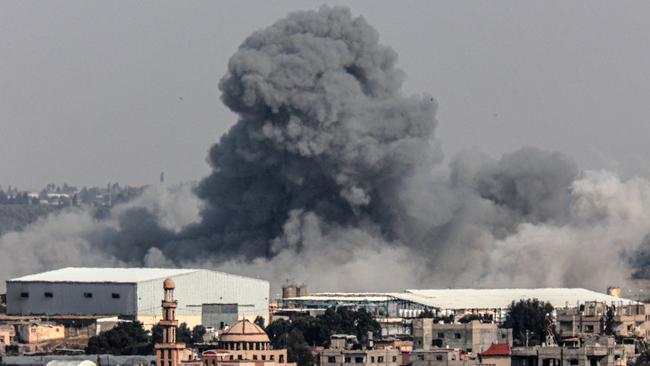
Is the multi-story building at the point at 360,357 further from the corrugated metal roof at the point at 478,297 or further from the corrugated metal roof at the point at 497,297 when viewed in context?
the corrugated metal roof at the point at 478,297

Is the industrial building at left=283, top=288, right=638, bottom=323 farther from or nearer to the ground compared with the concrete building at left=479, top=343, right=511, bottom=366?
farther from the ground

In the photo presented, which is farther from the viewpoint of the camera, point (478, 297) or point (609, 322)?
point (478, 297)

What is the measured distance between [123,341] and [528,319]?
1527 centimetres

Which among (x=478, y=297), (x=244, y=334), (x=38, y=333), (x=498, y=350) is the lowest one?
(x=498, y=350)

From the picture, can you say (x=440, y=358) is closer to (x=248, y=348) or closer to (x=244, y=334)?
(x=248, y=348)

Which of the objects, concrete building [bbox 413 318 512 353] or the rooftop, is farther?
concrete building [bbox 413 318 512 353]

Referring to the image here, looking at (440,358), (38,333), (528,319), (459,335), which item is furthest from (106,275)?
(440,358)

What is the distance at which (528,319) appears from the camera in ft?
310

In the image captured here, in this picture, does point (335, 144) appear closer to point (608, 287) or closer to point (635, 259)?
point (608, 287)

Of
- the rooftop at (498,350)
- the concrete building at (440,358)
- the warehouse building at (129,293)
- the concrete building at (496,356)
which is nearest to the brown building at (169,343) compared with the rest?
the concrete building at (440,358)

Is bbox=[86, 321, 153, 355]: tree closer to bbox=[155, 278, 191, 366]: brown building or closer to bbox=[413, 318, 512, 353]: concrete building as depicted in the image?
bbox=[413, 318, 512, 353]: concrete building

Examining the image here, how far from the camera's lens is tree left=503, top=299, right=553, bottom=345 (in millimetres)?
91250

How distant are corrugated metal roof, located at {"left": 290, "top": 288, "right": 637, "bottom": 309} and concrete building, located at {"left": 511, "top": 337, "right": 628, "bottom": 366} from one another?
3157cm

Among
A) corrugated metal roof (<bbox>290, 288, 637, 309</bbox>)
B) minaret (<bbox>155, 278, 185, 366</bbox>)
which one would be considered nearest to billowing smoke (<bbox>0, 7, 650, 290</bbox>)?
corrugated metal roof (<bbox>290, 288, 637, 309</bbox>)
